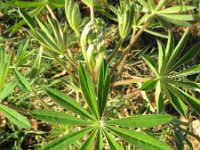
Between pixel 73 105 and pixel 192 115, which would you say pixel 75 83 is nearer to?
pixel 73 105

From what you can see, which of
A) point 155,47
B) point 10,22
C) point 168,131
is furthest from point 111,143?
point 10,22

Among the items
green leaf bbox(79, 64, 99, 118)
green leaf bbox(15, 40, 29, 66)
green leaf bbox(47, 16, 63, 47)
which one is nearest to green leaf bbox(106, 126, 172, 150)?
green leaf bbox(79, 64, 99, 118)

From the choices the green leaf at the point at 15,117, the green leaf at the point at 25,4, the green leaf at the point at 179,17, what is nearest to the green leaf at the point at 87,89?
the green leaf at the point at 15,117

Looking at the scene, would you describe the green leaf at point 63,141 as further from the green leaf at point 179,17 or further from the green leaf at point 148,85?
the green leaf at point 179,17

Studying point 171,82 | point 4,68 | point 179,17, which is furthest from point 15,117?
point 179,17

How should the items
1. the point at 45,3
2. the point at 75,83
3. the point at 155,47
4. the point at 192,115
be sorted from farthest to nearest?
the point at 155,47 → the point at 192,115 → the point at 75,83 → the point at 45,3

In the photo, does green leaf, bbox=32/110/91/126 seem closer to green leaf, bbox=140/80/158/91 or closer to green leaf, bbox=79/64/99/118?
green leaf, bbox=79/64/99/118
